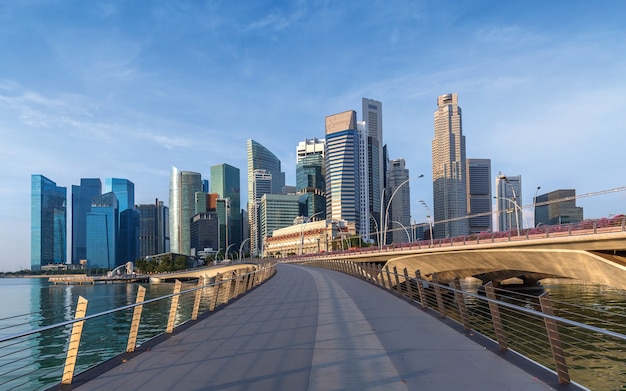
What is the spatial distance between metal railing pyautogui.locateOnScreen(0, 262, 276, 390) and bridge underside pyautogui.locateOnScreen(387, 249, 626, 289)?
557 inches

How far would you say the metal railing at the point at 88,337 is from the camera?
6.65 meters

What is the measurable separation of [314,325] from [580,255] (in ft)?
98.5

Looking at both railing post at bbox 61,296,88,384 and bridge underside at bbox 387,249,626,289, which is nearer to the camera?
railing post at bbox 61,296,88,384

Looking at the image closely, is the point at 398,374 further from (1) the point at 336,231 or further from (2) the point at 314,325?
(1) the point at 336,231

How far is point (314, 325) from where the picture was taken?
11.4m

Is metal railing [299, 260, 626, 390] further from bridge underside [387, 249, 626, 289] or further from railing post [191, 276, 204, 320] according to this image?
railing post [191, 276, 204, 320]

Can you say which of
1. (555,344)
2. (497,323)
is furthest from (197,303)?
(555,344)

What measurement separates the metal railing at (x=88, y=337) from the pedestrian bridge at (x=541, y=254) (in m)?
10.7

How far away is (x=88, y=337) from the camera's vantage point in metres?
30.0

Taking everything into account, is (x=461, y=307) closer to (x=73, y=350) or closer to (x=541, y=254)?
(x=73, y=350)

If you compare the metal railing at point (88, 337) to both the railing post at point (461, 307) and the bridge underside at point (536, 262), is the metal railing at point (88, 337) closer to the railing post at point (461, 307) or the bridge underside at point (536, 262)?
the railing post at point (461, 307)

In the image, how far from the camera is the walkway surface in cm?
617

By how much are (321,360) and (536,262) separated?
3901 cm

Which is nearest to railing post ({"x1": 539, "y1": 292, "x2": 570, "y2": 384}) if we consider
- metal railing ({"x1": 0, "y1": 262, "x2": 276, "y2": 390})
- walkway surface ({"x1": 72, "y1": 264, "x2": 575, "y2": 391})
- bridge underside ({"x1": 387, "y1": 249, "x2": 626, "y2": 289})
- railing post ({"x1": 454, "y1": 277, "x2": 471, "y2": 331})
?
walkway surface ({"x1": 72, "y1": 264, "x2": 575, "y2": 391})
